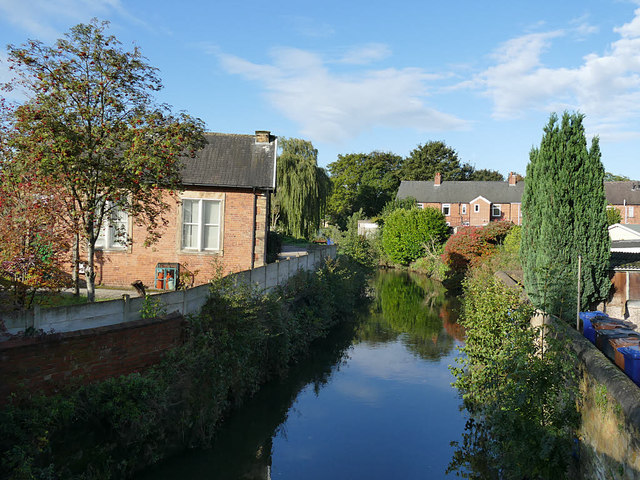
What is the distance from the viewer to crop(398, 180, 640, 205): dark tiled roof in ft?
203

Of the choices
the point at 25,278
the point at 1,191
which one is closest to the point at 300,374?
the point at 25,278

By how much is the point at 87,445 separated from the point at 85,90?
6.87m

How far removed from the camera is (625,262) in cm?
1580

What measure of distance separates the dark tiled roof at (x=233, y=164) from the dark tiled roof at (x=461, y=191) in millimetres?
46677

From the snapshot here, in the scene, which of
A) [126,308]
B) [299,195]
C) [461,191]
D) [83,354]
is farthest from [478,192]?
[83,354]

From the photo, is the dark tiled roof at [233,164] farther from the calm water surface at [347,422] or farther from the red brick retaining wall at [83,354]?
the red brick retaining wall at [83,354]

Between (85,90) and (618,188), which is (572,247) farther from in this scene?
(618,188)

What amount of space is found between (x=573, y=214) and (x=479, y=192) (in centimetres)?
5081

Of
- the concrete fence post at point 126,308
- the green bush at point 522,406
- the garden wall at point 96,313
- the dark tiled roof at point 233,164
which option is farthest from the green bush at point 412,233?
the concrete fence post at point 126,308

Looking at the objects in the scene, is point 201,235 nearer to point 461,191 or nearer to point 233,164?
point 233,164

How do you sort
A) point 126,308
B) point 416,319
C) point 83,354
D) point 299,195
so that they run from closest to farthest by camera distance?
point 83,354 → point 126,308 → point 416,319 → point 299,195

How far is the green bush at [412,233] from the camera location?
4512cm

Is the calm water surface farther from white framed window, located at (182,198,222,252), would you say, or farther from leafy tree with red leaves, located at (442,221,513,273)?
leafy tree with red leaves, located at (442,221,513,273)

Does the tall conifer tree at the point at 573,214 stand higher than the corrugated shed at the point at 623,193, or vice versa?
the corrugated shed at the point at 623,193
